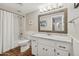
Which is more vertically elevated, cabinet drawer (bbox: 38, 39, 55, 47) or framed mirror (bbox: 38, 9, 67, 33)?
framed mirror (bbox: 38, 9, 67, 33)

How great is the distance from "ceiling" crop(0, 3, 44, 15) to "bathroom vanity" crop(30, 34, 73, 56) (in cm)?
40

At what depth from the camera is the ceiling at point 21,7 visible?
86cm

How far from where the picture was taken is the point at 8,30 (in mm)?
983

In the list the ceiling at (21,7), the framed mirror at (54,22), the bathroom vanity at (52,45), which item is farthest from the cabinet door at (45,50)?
the ceiling at (21,7)

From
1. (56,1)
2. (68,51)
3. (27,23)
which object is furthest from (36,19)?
(68,51)

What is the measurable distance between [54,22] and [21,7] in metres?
0.55

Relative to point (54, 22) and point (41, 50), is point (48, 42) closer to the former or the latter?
point (41, 50)

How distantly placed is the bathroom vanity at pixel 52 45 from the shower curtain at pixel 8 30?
28 centimetres

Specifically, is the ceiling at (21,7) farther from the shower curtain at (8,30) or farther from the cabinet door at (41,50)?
the cabinet door at (41,50)

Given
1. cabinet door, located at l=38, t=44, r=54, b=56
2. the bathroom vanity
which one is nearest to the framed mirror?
the bathroom vanity

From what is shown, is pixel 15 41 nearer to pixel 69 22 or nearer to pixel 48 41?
pixel 48 41

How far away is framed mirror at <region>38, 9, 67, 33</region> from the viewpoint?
103cm

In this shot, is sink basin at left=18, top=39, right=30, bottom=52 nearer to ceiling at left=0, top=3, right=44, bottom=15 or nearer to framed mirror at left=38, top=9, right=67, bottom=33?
framed mirror at left=38, top=9, right=67, bottom=33

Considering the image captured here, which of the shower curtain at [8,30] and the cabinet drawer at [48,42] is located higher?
the shower curtain at [8,30]
